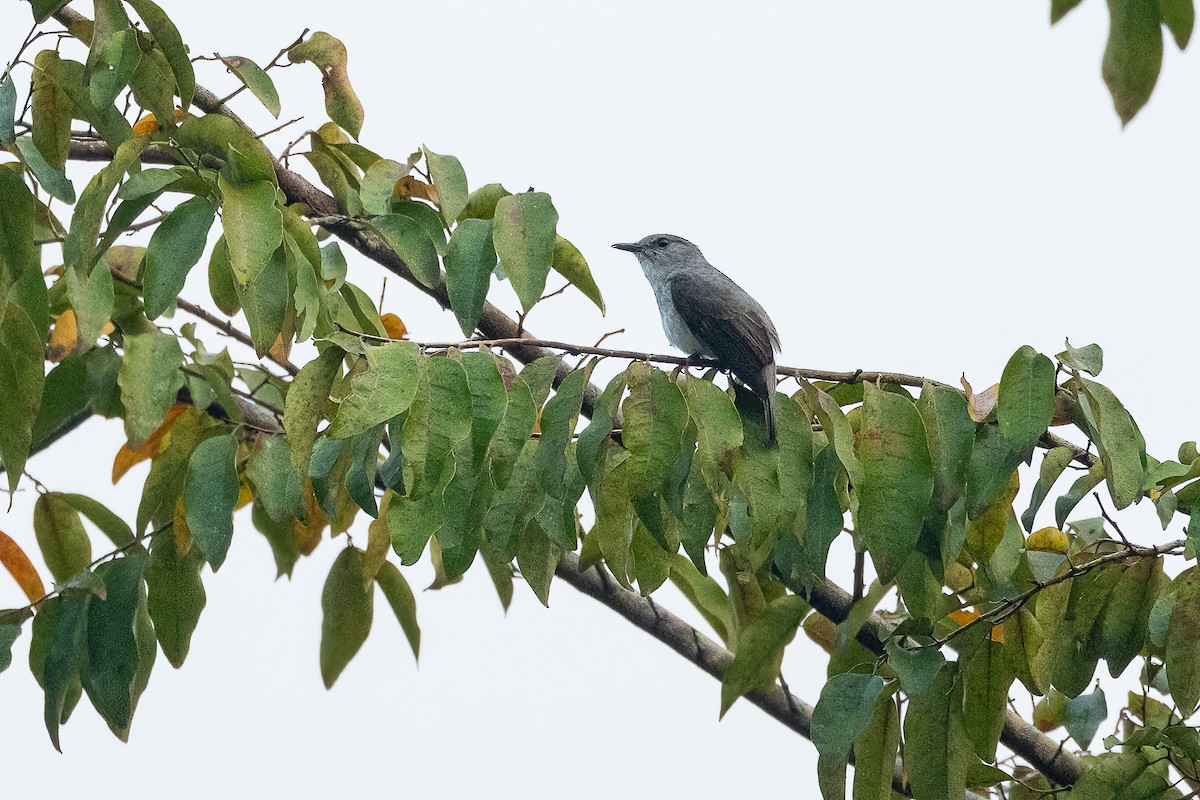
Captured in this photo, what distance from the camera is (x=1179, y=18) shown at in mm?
1507

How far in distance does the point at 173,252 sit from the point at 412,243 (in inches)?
23.3

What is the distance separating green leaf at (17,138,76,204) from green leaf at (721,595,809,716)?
174cm

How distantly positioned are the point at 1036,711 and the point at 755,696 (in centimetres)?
84

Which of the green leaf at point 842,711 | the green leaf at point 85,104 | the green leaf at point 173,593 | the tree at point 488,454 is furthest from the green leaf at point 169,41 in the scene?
the green leaf at point 842,711

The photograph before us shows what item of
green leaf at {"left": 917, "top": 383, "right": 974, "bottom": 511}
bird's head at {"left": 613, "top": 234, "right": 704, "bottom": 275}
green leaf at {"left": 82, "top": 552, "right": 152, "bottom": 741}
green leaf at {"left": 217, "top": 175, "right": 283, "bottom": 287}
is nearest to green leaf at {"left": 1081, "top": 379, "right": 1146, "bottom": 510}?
green leaf at {"left": 917, "top": 383, "right": 974, "bottom": 511}

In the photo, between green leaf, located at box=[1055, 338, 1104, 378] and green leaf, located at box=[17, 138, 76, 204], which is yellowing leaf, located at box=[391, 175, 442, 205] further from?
green leaf, located at box=[1055, 338, 1104, 378]

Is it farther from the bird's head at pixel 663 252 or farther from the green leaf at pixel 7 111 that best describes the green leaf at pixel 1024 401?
the bird's head at pixel 663 252

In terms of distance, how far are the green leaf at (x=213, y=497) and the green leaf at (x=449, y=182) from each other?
0.66 metres

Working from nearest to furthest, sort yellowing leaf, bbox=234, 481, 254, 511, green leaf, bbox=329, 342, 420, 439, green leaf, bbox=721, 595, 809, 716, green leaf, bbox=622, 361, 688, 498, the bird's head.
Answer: green leaf, bbox=329, 342, 420, 439 < green leaf, bbox=622, 361, 688, 498 < green leaf, bbox=721, 595, 809, 716 < yellowing leaf, bbox=234, 481, 254, 511 < the bird's head

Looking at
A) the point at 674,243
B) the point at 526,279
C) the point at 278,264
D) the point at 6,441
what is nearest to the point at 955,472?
the point at 526,279

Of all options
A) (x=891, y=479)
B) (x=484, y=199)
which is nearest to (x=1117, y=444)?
(x=891, y=479)

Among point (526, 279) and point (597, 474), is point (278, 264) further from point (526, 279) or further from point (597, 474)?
point (597, 474)

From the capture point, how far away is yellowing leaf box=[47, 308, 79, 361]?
3.38 meters

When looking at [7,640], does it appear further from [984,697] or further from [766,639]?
[984,697]
